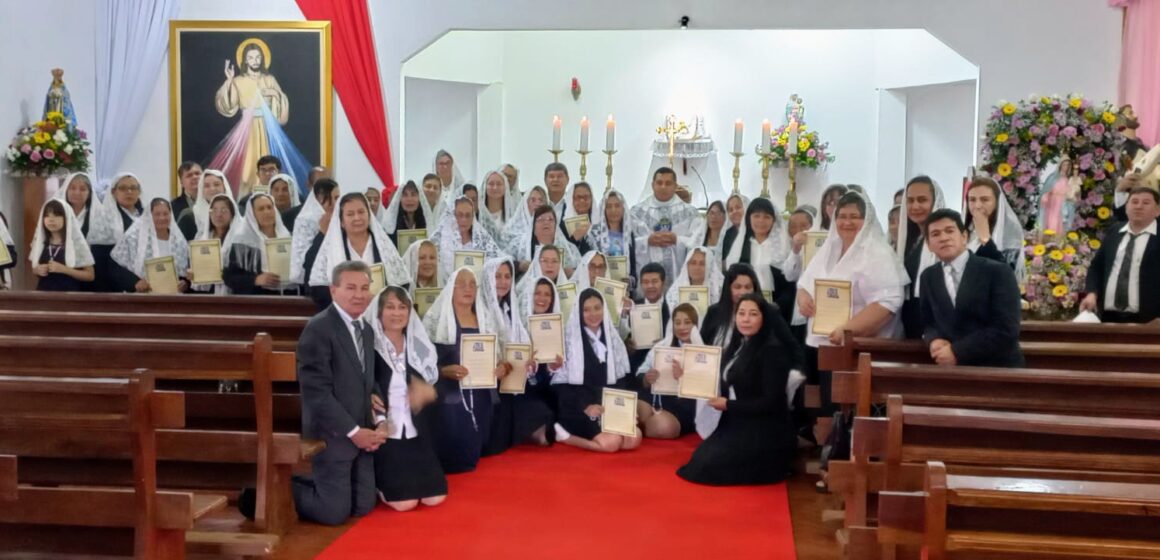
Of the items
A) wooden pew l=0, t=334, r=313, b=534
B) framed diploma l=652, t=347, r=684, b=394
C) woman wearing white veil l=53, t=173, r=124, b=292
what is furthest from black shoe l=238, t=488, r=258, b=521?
woman wearing white veil l=53, t=173, r=124, b=292

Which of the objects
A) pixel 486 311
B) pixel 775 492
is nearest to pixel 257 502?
pixel 486 311

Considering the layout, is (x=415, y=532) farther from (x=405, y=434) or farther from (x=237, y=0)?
(x=237, y=0)

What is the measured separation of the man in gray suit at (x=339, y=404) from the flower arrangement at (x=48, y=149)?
6.05 m

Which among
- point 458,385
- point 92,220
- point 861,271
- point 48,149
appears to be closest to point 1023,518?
point 861,271

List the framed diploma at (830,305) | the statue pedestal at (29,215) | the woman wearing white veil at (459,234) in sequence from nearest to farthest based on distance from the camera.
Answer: the framed diploma at (830,305), the woman wearing white veil at (459,234), the statue pedestal at (29,215)

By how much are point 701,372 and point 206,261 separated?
3.26 meters

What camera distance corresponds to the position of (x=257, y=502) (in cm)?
491

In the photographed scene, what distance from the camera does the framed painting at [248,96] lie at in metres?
11.4

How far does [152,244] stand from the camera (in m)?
7.91

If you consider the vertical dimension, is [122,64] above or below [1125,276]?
above

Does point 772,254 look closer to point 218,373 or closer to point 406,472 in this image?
point 406,472

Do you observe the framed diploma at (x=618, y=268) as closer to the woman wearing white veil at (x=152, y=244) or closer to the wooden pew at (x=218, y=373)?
the woman wearing white veil at (x=152, y=244)

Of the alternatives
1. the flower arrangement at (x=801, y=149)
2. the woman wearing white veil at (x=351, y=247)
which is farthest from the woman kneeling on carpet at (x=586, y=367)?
the flower arrangement at (x=801, y=149)

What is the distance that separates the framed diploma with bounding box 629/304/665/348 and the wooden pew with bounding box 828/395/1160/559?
3161 mm
